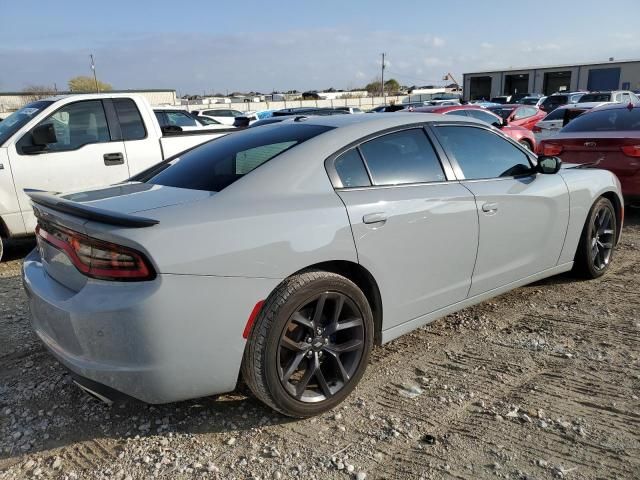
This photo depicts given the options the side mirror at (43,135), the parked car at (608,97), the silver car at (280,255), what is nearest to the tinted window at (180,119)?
the side mirror at (43,135)

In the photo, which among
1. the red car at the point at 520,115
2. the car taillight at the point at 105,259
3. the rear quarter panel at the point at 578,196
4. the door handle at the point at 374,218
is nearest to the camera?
the car taillight at the point at 105,259

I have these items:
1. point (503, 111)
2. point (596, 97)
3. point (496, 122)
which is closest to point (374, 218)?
point (496, 122)

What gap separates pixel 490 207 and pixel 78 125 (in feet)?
16.1

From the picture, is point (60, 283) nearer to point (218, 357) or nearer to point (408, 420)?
point (218, 357)

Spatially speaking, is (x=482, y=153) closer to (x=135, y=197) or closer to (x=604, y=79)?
(x=135, y=197)

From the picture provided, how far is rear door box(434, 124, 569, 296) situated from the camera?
360 centimetres

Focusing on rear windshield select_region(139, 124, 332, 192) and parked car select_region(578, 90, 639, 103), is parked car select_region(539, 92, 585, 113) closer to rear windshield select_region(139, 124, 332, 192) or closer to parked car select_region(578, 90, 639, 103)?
parked car select_region(578, 90, 639, 103)

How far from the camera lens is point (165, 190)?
9.69 feet

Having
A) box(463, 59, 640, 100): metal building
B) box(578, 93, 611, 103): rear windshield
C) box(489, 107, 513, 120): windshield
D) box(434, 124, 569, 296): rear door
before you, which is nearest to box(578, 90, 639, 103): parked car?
box(578, 93, 611, 103): rear windshield

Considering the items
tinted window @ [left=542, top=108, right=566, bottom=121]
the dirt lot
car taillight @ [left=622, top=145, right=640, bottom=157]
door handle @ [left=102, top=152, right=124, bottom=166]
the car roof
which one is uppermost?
the car roof

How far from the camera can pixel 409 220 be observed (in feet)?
10.2

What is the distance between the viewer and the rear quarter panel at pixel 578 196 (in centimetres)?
434

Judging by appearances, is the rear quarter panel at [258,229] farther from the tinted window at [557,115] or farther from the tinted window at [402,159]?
the tinted window at [557,115]

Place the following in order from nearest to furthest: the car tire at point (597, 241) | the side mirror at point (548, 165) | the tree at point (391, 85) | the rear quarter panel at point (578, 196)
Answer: the side mirror at point (548, 165)
the rear quarter panel at point (578, 196)
the car tire at point (597, 241)
the tree at point (391, 85)
